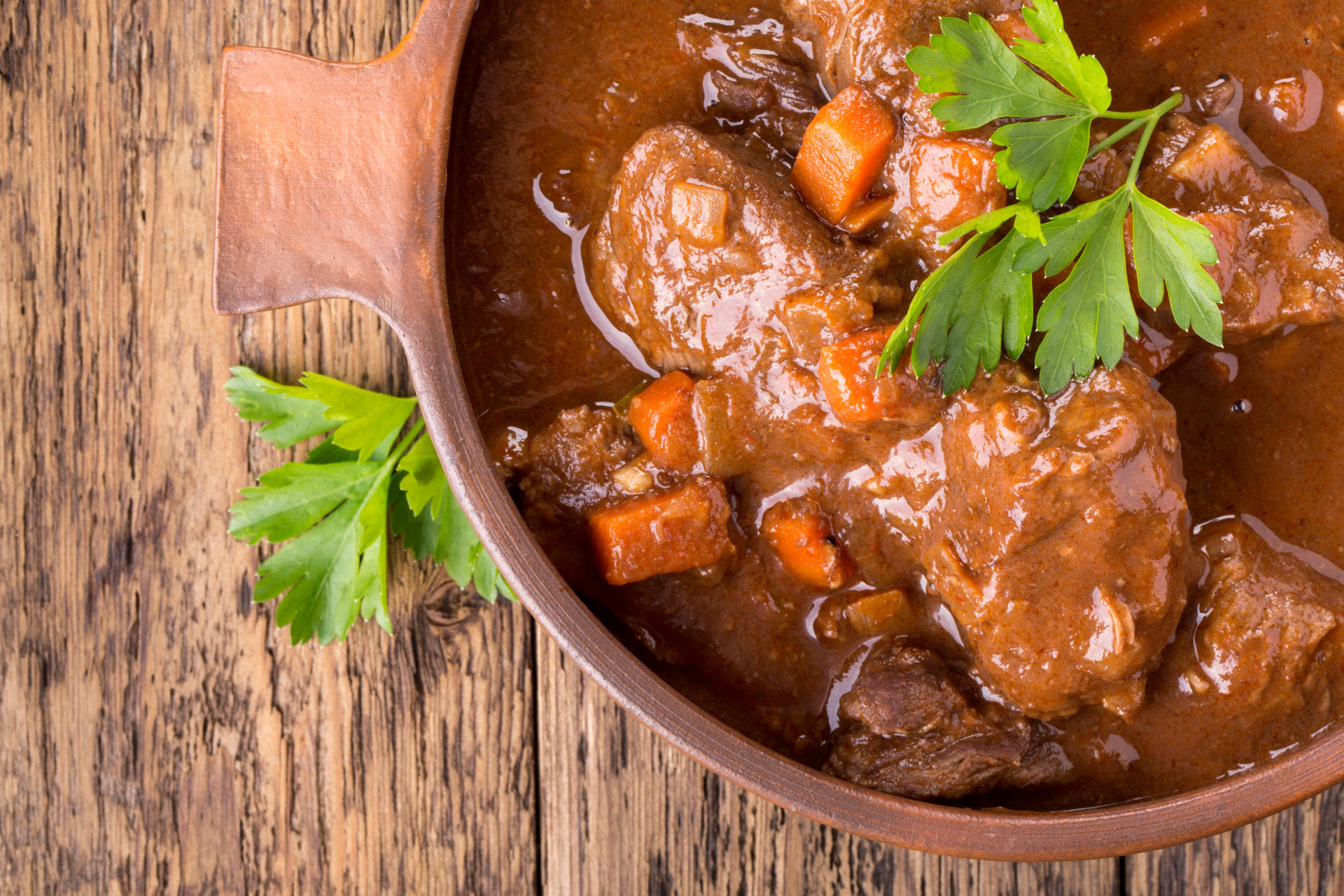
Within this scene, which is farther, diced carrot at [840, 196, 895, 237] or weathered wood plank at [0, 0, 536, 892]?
weathered wood plank at [0, 0, 536, 892]

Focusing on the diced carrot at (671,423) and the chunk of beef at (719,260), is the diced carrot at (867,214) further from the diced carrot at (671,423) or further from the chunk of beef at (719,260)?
the diced carrot at (671,423)

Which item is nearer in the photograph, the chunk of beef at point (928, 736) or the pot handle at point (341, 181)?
the pot handle at point (341, 181)

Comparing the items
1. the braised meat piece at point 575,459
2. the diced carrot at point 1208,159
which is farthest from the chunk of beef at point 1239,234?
the braised meat piece at point 575,459

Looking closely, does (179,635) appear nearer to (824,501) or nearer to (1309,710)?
(824,501)

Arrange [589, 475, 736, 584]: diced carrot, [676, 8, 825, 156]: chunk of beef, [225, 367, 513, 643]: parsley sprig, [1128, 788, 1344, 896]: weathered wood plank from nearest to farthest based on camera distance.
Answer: [589, 475, 736, 584]: diced carrot
[676, 8, 825, 156]: chunk of beef
[225, 367, 513, 643]: parsley sprig
[1128, 788, 1344, 896]: weathered wood plank

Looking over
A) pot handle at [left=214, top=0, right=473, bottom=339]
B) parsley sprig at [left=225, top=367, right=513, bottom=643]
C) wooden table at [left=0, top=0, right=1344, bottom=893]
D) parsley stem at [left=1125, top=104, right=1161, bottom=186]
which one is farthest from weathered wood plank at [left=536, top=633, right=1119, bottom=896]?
parsley stem at [left=1125, top=104, right=1161, bottom=186]

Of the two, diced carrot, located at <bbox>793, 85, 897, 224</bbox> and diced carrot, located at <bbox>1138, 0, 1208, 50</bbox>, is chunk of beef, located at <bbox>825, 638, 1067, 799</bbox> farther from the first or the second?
diced carrot, located at <bbox>1138, 0, 1208, 50</bbox>
